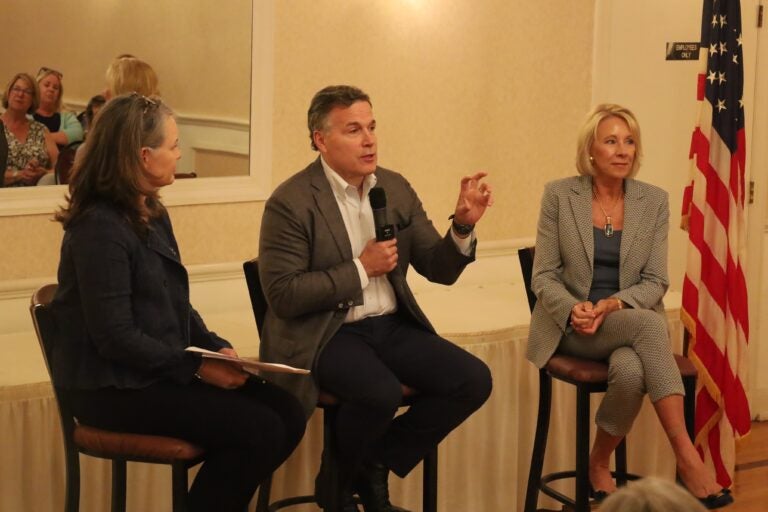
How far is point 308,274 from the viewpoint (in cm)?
329

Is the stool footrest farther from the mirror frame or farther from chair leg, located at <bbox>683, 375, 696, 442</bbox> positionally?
the mirror frame

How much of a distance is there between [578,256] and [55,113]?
5.73 ft

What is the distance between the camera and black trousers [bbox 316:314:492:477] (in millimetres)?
3234

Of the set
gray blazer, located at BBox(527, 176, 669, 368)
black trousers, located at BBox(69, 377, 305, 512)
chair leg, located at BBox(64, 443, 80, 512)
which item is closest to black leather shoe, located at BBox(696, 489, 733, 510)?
gray blazer, located at BBox(527, 176, 669, 368)

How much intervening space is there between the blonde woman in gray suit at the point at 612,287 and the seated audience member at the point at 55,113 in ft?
5.13

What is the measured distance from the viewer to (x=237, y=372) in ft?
9.64

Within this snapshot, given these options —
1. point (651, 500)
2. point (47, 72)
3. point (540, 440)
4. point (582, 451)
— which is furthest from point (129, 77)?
point (651, 500)

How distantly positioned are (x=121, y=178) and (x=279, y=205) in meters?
0.60

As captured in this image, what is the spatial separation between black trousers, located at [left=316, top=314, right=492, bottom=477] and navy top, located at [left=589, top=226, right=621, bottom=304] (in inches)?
23.1

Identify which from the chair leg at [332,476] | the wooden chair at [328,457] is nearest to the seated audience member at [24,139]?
the wooden chair at [328,457]

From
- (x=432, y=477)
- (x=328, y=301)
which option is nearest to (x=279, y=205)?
(x=328, y=301)

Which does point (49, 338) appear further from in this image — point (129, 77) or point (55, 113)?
point (129, 77)

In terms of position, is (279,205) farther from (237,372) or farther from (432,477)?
(432,477)

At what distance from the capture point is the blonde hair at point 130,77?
13.3 ft
